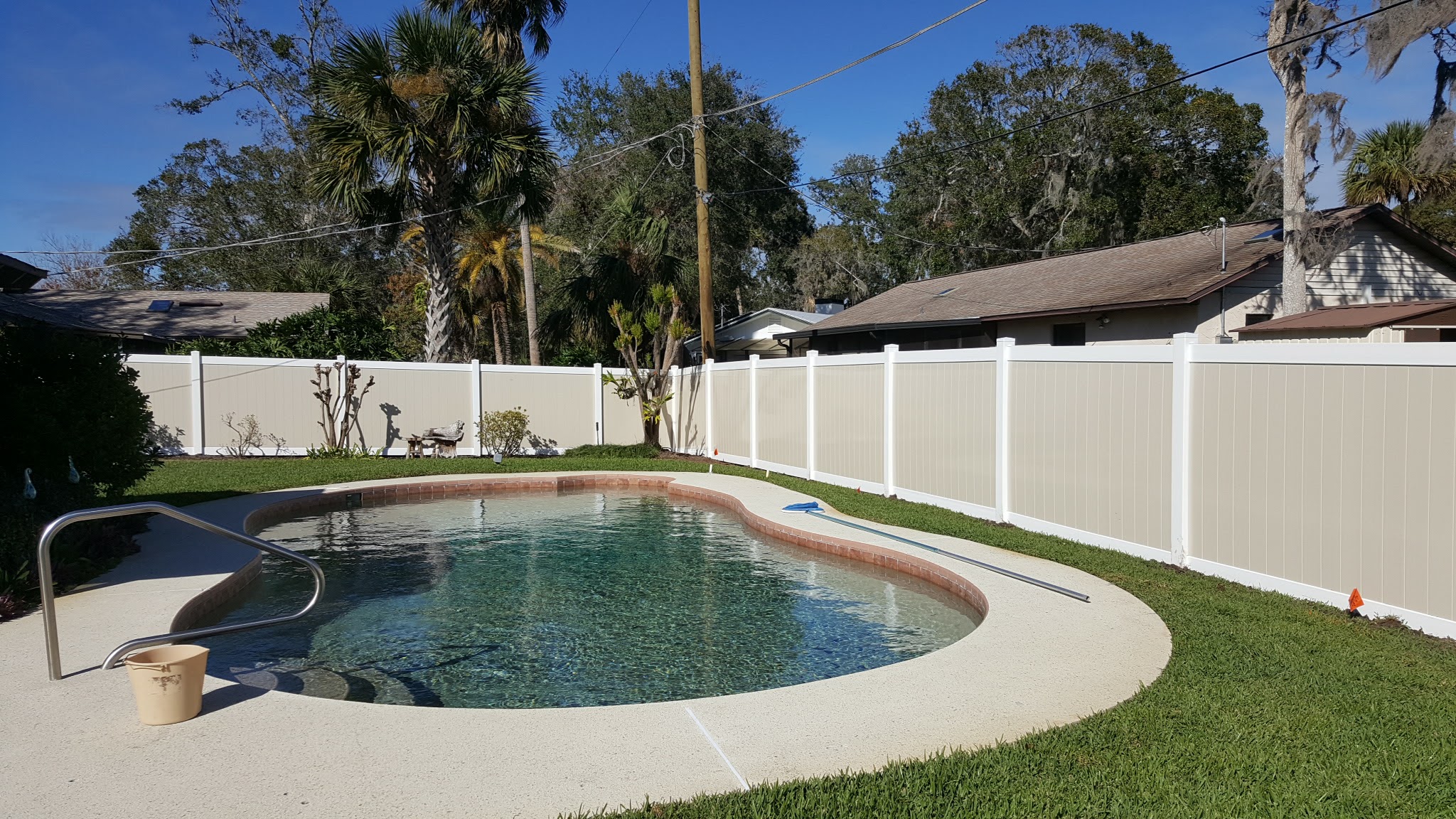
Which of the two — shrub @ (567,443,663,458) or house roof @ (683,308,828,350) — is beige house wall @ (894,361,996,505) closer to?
shrub @ (567,443,663,458)

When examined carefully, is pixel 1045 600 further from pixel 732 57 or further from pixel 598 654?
pixel 732 57

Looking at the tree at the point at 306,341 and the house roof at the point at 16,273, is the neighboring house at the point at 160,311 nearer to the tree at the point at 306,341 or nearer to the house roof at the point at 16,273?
the tree at the point at 306,341

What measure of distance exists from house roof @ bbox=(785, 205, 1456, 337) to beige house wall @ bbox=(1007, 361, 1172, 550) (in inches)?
292

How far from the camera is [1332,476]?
558 cm

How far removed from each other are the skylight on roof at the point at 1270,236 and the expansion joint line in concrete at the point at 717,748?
635 inches

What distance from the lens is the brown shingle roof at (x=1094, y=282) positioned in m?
15.1

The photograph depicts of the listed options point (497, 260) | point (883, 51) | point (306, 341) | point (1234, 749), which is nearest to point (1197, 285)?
point (883, 51)

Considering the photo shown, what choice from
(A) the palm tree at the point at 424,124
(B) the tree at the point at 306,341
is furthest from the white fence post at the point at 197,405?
(A) the palm tree at the point at 424,124

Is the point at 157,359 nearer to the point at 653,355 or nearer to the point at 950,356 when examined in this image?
the point at 653,355

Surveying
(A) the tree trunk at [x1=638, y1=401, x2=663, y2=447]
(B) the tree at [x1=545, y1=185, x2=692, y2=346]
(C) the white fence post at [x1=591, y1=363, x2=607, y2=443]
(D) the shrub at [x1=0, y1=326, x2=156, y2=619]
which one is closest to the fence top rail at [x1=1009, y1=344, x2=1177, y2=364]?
Result: (D) the shrub at [x1=0, y1=326, x2=156, y2=619]

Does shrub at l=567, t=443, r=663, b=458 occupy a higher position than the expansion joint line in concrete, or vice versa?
shrub at l=567, t=443, r=663, b=458

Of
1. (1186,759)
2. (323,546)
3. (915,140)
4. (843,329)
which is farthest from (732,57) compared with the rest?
(1186,759)

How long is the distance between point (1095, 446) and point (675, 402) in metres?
12.2

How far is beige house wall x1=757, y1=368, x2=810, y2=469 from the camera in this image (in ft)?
44.9
